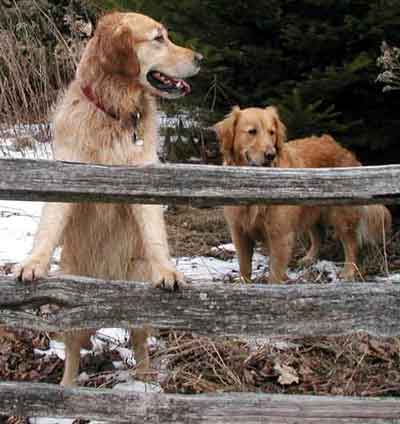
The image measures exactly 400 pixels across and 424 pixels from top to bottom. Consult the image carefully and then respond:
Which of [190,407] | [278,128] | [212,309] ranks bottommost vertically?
[190,407]

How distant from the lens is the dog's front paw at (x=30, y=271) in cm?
264

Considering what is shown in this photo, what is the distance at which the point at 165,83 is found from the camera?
11.3 ft

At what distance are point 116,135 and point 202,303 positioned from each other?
3.16 ft

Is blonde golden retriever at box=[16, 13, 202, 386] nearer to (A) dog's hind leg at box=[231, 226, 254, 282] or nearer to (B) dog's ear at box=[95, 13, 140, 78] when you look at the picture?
(B) dog's ear at box=[95, 13, 140, 78]

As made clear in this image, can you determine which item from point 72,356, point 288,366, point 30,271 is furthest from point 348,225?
point 30,271

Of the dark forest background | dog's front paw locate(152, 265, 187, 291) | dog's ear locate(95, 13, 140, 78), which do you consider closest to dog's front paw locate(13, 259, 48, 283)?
dog's front paw locate(152, 265, 187, 291)

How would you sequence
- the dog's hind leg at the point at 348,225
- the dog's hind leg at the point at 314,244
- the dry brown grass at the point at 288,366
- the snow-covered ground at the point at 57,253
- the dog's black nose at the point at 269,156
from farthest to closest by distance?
the dog's hind leg at the point at 314,244 < the dog's hind leg at the point at 348,225 < the dog's black nose at the point at 269,156 < the snow-covered ground at the point at 57,253 < the dry brown grass at the point at 288,366

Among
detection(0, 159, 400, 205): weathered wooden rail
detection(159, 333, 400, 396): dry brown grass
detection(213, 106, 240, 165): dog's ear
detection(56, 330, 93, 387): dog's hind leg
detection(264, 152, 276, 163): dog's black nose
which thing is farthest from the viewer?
detection(213, 106, 240, 165): dog's ear

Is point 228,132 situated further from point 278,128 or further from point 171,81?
point 171,81

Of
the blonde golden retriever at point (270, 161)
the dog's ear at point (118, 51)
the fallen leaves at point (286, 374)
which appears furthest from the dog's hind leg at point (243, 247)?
the dog's ear at point (118, 51)

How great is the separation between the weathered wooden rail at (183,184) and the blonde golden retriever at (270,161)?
2.19 m

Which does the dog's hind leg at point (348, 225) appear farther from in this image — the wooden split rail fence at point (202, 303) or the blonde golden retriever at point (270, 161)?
the wooden split rail fence at point (202, 303)

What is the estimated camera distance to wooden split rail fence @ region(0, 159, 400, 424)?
2.54m

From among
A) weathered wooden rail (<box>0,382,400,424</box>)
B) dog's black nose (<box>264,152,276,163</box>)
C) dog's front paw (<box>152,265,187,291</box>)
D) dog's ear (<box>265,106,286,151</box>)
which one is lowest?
weathered wooden rail (<box>0,382,400,424</box>)
